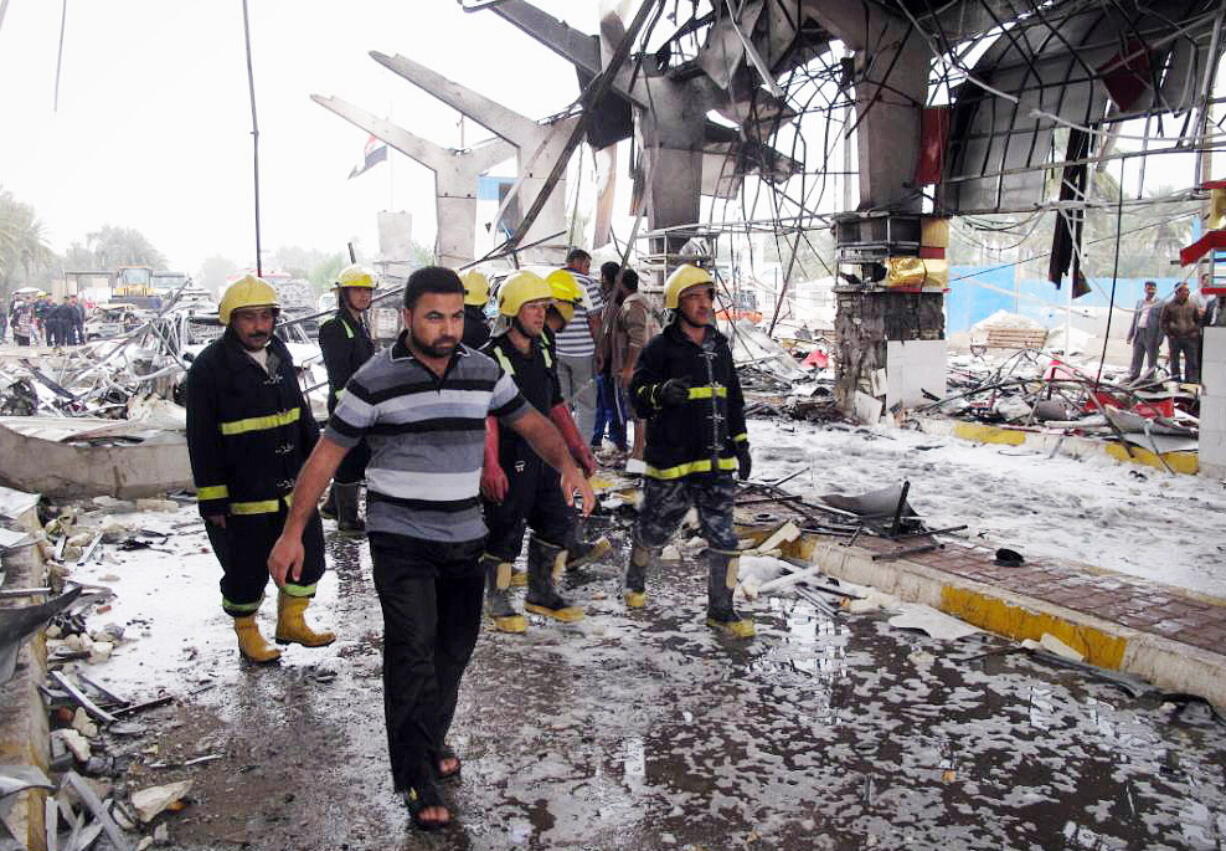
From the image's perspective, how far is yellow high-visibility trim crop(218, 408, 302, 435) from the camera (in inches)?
178

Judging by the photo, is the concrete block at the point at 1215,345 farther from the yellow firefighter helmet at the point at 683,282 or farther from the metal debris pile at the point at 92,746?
the metal debris pile at the point at 92,746

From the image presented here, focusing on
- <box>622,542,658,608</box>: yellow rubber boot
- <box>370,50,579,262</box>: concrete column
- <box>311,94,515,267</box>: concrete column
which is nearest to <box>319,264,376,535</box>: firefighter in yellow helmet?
<box>622,542,658,608</box>: yellow rubber boot

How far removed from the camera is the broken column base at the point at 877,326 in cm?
1223

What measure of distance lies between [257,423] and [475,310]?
8.26 ft

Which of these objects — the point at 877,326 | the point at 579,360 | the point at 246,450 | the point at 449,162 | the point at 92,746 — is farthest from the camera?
the point at 449,162

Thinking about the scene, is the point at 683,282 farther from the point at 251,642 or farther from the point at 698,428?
the point at 251,642

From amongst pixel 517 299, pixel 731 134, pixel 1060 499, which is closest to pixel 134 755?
pixel 517 299

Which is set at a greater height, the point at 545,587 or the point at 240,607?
the point at 240,607

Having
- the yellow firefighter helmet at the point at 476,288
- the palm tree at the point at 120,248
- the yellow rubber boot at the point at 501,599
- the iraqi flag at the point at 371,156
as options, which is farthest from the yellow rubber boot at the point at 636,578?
the palm tree at the point at 120,248

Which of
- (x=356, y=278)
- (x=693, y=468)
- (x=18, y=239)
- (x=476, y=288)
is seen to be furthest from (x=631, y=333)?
(x=18, y=239)

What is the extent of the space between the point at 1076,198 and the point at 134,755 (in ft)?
38.2

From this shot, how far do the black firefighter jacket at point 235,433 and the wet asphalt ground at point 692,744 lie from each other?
0.87m

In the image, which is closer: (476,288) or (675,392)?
(675,392)

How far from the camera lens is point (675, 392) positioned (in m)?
4.88
